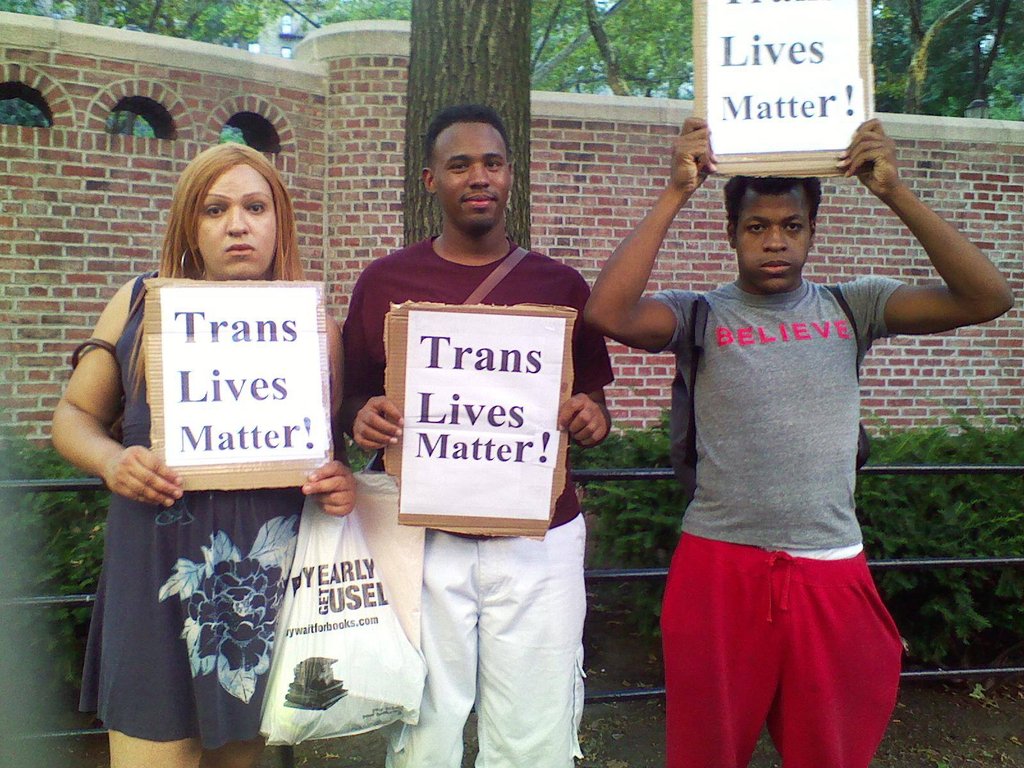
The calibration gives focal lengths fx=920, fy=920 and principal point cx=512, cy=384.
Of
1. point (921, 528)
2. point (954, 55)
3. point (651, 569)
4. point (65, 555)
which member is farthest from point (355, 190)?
point (954, 55)

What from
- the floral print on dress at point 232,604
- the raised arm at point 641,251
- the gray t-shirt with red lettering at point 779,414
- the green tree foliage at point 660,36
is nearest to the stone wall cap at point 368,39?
the raised arm at point 641,251

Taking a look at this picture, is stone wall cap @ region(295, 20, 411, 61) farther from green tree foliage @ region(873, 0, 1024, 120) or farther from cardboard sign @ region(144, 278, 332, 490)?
green tree foliage @ region(873, 0, 1024, 120)

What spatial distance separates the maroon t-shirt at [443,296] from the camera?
218 cm

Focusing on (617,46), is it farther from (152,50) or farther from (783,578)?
(783,578)

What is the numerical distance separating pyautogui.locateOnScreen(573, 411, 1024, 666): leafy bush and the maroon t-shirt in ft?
4.55

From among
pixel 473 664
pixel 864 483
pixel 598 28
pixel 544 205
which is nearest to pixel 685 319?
pixel 473 664

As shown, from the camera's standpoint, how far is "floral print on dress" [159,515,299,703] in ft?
6.29

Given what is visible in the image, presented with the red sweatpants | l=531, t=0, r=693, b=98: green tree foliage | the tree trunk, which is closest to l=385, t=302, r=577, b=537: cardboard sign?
the red sweatpants

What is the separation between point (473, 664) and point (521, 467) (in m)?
0.48

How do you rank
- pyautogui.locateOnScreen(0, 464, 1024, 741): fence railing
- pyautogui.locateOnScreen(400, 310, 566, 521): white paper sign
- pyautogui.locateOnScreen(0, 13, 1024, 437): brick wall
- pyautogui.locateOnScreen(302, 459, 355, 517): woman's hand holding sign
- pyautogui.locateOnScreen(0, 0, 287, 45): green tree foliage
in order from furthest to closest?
pyautogui.locateOnScreen(0, 0, 287, 45): green tree foliage
pyautogui.locateOnScreen(0, 13, 1024, 437): brick wall
pyautogui.locateOnScreen(0, 464, 1024, 741): fence railing
pyautogui.locateOnScreen(400, 310, 566, 521): white paper sign
pyautogui.locateOnScreen(302, 459, 355, 517): woman's hand holding sign

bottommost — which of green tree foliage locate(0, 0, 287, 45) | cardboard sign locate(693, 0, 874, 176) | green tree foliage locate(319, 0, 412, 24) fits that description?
cardboard sign locate(693, 0, 874, 176)

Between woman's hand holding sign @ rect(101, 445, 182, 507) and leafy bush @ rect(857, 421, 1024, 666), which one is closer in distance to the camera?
woman's hand holding sign @ rect(101, 445, 182, 507)

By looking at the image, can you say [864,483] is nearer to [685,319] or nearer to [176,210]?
[685,319]

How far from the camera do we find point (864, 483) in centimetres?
356
